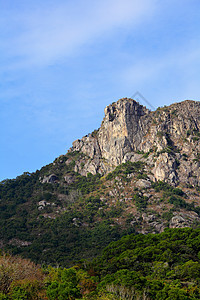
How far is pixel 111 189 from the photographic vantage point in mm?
138250

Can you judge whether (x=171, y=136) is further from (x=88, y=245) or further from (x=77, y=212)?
(x=88, y=245)

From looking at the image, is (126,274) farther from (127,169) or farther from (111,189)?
(127,169)

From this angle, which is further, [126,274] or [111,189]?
[111,189]

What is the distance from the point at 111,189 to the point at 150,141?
27797 millimetres

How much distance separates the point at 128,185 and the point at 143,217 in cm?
2078

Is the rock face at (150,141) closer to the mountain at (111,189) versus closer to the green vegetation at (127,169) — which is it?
the mountain at (111,189)

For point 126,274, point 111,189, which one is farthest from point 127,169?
point 126,274

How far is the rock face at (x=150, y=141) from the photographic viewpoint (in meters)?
134

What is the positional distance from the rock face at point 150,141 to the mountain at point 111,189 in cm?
37

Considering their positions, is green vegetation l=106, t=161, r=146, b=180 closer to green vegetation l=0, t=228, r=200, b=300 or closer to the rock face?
the rock face

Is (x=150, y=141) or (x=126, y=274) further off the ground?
(x=150, y=141)

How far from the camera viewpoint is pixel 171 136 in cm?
14988

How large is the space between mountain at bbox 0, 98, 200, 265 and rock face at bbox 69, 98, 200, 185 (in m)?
0.37

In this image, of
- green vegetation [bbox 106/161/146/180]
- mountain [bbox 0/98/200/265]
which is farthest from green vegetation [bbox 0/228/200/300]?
green vegetation [bbox 106/161/146/180]
